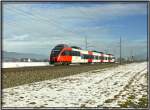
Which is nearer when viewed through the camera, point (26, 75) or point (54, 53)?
point (26, 75)

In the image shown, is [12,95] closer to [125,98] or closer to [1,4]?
[1,4]

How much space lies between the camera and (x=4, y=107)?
10.1 meters

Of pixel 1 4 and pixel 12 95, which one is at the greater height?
pixel 1 4

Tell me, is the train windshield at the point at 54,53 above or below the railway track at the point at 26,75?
above

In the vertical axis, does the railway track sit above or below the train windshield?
below

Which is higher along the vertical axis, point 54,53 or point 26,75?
point 54,53

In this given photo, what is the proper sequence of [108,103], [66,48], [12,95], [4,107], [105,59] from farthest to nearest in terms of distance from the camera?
[105,59]
[66,48]
[12,95]
[108,103]
[4,107]

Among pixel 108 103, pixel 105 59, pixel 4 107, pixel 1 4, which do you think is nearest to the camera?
pixel 4 107

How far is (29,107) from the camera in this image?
400 inches

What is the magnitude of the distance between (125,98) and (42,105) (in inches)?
147

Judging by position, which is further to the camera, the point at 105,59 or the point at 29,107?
the point at 105,59

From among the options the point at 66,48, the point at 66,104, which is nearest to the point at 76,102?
the point at 66,104

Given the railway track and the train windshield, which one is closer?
the railway track

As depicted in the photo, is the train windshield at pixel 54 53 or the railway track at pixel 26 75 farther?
the train windshield at pixel 54 53
